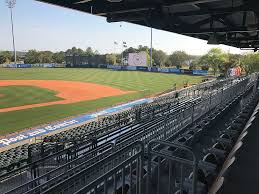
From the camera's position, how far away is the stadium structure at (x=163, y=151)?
2.96 metres

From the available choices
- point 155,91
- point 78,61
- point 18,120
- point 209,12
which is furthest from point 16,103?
point 78,61

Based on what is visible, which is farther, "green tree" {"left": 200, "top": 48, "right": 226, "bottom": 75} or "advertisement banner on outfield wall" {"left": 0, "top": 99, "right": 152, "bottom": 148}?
"green tree" {"left": 200, "top": 48, "right": 226, "bottom": 75}

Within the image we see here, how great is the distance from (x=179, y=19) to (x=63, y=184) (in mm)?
9005

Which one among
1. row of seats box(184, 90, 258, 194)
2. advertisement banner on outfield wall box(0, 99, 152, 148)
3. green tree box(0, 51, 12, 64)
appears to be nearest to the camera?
row of seats box(184, 90, 258, 194)

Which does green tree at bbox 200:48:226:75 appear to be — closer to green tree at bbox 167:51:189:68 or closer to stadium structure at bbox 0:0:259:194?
green tree at bbox 167:51:189:68

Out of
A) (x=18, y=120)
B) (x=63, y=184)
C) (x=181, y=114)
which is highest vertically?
(x=63, y=184)

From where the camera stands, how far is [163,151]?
3.55 metres

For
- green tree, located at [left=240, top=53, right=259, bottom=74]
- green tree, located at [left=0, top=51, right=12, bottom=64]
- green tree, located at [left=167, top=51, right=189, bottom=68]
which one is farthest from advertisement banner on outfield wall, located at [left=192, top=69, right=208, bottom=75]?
green tree, located at [left=0, top=51, right=12, bottom=64]

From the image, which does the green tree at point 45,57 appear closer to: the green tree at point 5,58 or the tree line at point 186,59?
the tree line at point 186,59

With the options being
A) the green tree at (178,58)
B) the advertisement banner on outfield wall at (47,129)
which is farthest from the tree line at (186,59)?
the advertisement banner on outfield wall at (47,129)

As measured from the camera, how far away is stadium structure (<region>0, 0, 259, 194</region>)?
9.71 feet

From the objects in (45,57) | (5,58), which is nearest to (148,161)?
(5,58)

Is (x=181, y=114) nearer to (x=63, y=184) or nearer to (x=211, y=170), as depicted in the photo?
(x=211, y=170)

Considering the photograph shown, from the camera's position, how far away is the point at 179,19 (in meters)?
9.91
